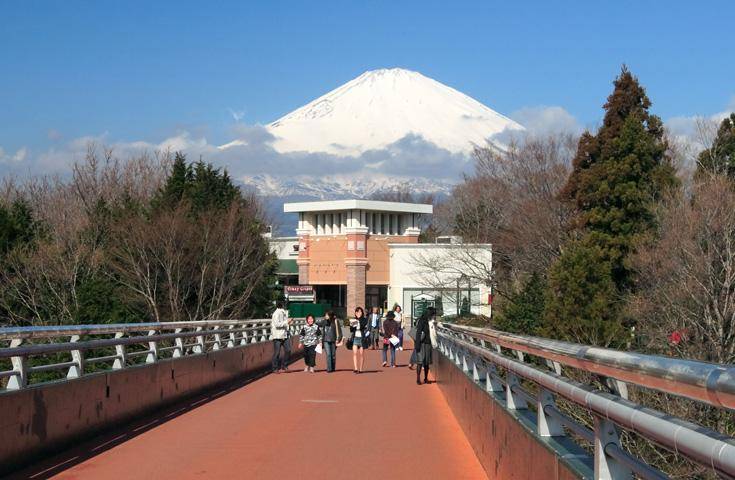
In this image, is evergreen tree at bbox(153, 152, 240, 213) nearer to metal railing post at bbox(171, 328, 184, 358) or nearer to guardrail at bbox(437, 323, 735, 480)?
metal railing post at bbox(171, 328, 184, 358)

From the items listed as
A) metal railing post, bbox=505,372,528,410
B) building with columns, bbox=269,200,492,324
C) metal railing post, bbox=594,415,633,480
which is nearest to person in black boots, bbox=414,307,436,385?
metal railing post, bbox=505,372,528,410

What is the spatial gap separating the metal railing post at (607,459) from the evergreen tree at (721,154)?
45639mm

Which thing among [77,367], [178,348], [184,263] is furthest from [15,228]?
[77,367]

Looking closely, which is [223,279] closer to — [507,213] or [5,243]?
[5,243]

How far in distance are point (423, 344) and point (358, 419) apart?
9.06 metres

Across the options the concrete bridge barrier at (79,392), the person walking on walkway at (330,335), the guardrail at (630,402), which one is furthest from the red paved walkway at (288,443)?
the person walking on walkway at (330,335)

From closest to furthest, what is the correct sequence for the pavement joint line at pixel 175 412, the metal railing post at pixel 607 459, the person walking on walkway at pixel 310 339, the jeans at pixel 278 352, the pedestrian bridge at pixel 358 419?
the pedestrian bridge at pixel 358 419 < the metal railing post at pixel 607 459 < the pavement joint line at pixel 175 412 < the person walking on walkway at pixel 310 339 < the jeans at pixel 278 352

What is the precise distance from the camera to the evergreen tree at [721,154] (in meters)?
49.2

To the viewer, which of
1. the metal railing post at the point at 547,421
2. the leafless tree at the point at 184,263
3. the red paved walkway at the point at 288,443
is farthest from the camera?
the leafless tree at the point at 184,263

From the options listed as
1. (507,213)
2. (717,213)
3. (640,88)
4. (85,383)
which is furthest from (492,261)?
(85,383)

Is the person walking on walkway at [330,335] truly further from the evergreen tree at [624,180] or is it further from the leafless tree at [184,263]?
the evergreen tree at [624,180]

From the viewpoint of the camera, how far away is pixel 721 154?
50938 millimetres

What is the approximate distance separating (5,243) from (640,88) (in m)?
33.2

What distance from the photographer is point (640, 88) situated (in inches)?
2089
